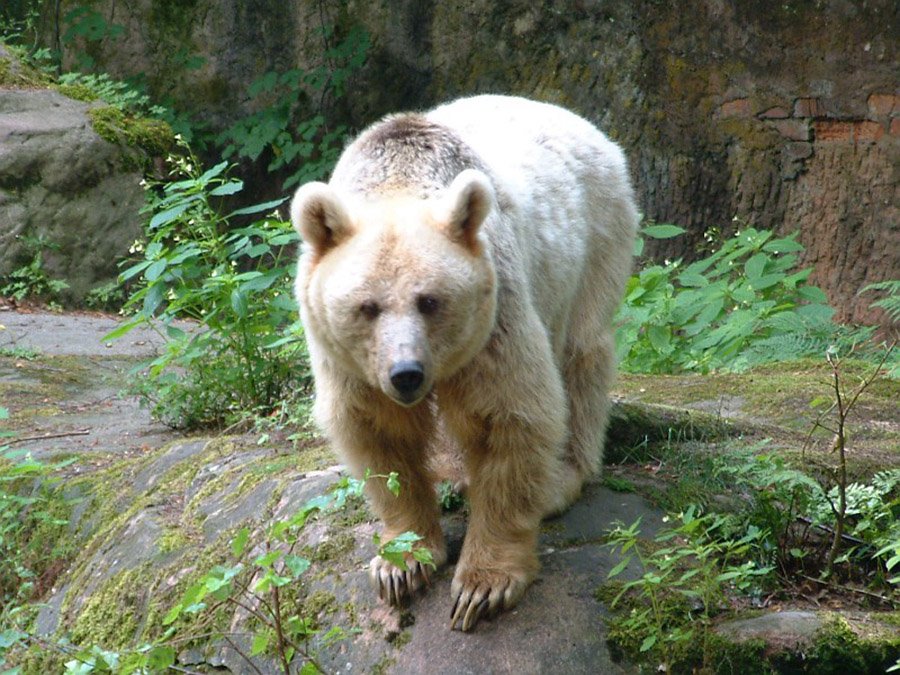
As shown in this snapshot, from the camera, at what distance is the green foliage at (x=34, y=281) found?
1189 cm

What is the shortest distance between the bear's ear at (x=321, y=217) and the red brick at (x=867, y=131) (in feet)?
23.0

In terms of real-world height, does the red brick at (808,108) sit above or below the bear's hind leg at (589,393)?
above

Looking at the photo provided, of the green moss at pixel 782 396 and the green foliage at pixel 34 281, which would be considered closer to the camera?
the green moss at pixel 782 396

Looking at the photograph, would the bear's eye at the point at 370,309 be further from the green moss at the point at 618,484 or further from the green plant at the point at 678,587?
the green moss at the point at 618,484

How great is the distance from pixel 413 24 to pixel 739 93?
3763 mm

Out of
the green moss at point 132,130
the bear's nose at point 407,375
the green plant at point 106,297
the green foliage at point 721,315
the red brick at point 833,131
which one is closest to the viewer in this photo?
the bear's nose at point 407,375

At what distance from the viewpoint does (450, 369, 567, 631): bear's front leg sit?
4.12 m

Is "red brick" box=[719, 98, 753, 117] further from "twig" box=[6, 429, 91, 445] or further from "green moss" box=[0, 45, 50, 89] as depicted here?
"green moss" box=[0, 45, 50, 89]

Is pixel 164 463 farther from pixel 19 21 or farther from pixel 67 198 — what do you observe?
pixel 19 21

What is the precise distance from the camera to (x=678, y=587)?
166 inches

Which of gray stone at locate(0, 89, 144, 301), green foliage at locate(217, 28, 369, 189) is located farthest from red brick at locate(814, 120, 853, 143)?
gray stone at locate(0, 89, 144, 301)

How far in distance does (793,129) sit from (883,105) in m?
0.75

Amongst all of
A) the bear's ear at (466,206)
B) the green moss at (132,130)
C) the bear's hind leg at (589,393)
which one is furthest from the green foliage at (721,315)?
the green moss at (132,130)

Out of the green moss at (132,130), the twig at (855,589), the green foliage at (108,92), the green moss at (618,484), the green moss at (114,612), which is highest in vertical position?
the twig at (855,589)
